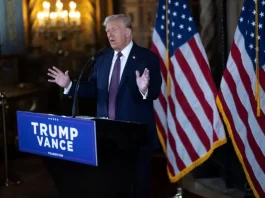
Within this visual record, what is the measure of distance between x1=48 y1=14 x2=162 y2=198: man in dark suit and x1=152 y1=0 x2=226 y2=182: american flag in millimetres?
798

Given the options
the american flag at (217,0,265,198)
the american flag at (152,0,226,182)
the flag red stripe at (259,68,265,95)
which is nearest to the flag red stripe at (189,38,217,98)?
the american flag at (152,0,226,182)

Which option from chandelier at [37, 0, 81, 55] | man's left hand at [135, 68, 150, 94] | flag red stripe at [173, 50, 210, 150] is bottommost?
flag red stripe at [173, 50, 210, 150]

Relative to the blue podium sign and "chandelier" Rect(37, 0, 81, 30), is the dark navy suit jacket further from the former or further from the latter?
"chandelier" Rect(37, 0, 81, 30)

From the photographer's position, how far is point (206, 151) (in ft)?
14.0

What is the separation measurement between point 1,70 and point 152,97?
382 cm

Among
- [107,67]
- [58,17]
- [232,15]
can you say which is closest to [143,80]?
[107,67]

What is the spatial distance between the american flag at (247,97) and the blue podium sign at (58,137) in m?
1.46

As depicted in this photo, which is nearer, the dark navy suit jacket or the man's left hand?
the man's left hand

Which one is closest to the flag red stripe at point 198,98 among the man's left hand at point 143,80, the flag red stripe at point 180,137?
the flag red stripe at point 180,137

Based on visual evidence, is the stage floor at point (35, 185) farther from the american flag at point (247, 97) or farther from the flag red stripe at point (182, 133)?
the american flag at point (247, 97)

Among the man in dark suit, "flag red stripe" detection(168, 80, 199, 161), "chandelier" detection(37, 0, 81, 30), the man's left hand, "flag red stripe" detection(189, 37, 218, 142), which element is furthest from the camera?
"chandelier" detection(37, 0, 81, 30)

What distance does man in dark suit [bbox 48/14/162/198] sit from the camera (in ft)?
11.3

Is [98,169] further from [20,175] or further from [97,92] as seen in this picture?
[20,175]

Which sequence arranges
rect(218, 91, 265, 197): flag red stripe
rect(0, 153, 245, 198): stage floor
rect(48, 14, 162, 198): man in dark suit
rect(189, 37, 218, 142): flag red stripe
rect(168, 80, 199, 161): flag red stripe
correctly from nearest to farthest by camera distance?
1. rect(48, 14, 162, 198): man in dark suit
2. rect(218, 91, 265, 197): flag red stripe
3. rect(189, 37, 218, 142): flag red stripe
4. rect(168, 80, 199, 161): flag red stripe
5. rect(0, 153, 245, 198): stage floor
